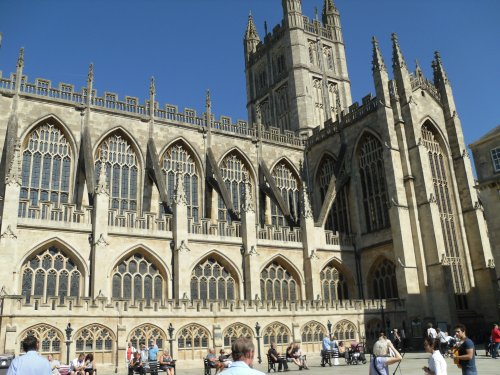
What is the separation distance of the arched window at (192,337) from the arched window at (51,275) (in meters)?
5.80

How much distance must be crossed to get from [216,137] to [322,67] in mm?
18642

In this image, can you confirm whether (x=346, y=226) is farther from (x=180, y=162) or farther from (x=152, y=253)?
(x=152, y=253)

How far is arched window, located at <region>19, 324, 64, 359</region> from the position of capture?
63.8ft

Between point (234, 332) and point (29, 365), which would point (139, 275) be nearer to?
point (234, 332)

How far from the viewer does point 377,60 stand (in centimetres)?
3378

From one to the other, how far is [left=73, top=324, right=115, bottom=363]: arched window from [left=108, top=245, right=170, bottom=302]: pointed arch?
4626mm

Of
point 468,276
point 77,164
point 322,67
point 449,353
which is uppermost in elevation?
point 322,67

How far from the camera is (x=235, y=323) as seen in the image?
2369cm

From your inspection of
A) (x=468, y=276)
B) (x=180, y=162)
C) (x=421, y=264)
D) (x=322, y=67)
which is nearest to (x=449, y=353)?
(x=421, y=264)

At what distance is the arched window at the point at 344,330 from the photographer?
87.7 feet

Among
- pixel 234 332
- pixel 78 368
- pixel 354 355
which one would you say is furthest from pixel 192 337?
pixel 78 368

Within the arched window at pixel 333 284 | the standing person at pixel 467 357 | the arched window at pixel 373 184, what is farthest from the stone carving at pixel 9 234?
the arched window at pixel 373 184

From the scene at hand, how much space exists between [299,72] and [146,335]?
103 feet

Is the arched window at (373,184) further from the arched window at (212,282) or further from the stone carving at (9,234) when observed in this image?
the stone carving at (9,234)
